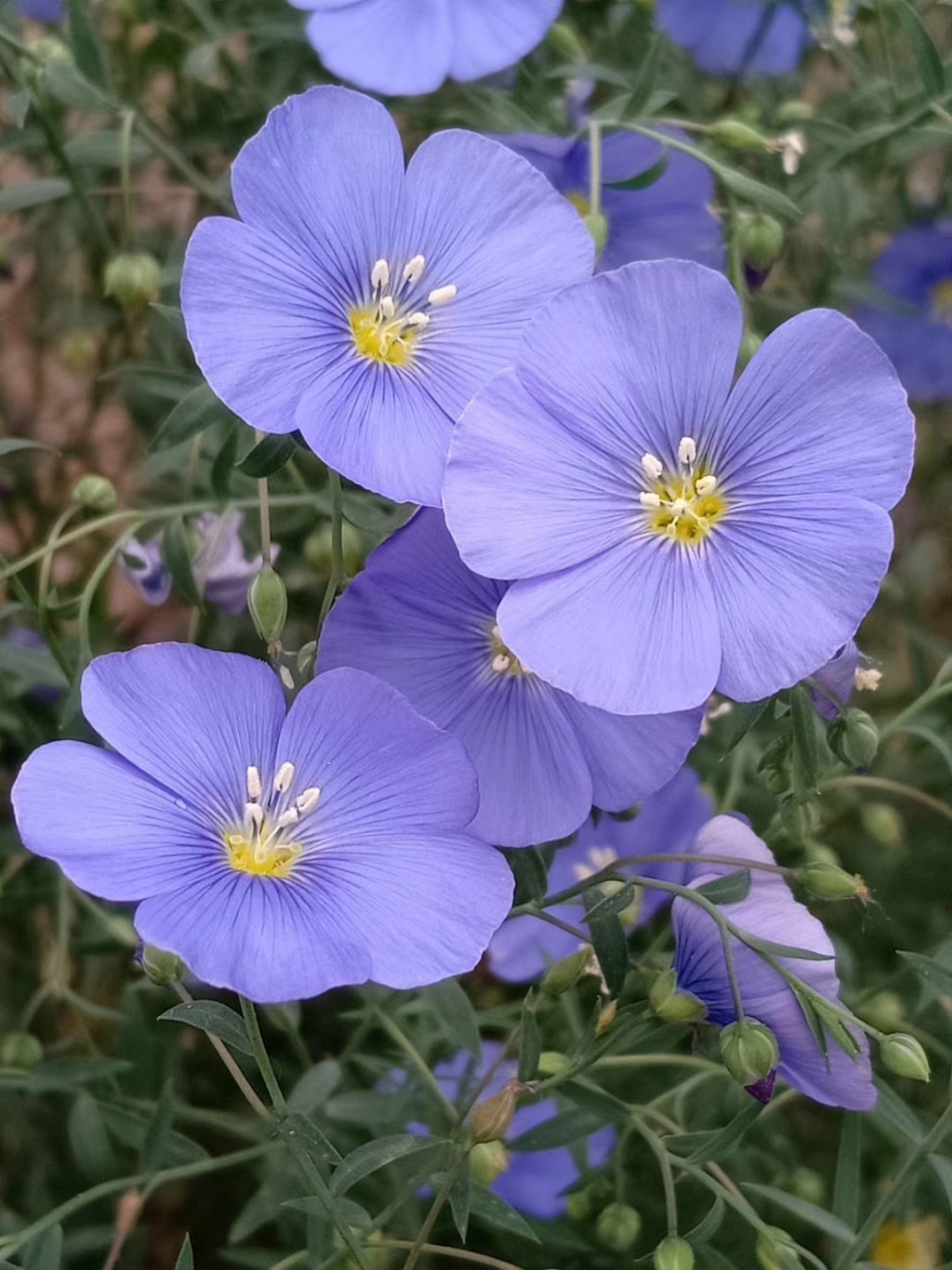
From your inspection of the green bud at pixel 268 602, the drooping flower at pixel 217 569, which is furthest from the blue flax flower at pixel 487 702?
the drooping flower at pixel 217 569

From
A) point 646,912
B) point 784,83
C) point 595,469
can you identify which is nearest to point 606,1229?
point 646,912

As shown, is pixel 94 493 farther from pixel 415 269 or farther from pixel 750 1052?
pixel 750 1052

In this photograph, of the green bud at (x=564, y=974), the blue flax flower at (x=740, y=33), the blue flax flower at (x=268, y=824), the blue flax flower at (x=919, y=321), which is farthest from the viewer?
Answer: the blue flax flower at (x=919, y=321)

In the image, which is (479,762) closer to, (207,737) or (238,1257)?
(207,737)

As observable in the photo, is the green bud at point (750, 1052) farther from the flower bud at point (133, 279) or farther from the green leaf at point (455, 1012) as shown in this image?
the flower bud at point (133, 279)

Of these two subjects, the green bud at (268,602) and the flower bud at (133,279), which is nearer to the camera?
the green bud at (268,602)

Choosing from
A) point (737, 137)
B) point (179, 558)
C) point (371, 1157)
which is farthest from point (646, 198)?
point (371, 1157)

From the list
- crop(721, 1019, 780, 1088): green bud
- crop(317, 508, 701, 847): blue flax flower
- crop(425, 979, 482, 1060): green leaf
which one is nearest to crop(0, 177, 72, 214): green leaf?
crop(317, 508, 701, 847): blue flax flower
